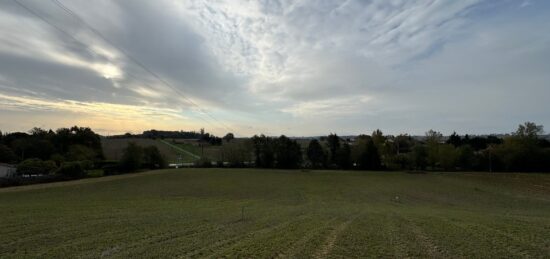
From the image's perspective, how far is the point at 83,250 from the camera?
11.8m

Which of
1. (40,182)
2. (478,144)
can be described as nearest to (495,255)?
(40,182)

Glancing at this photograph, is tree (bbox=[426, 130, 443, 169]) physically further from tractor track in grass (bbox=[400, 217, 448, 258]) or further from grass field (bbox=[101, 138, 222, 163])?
tractor track in grass (bbox=[400, 217, 448, 258])

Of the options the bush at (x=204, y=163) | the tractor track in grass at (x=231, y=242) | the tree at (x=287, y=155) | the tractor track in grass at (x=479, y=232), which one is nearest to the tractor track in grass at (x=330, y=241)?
the tractor track in grass at (x=231, y=242)

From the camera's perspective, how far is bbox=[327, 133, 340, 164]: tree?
4596 inches

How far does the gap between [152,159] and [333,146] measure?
187ft

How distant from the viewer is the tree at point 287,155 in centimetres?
11406

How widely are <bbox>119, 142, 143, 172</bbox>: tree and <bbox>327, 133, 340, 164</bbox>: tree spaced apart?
57.2 m

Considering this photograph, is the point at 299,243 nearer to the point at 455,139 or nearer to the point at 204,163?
the point at 204,163

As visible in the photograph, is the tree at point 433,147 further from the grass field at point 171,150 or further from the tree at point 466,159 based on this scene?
the grass field at point 171,150

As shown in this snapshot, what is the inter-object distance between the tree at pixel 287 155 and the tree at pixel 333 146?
10458 mm

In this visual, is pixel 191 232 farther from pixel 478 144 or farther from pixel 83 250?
pixel 478 144

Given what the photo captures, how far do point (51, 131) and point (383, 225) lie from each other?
125 meters

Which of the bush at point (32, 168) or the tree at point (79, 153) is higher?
the tree at point (79, 153)

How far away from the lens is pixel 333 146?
122938 mm
